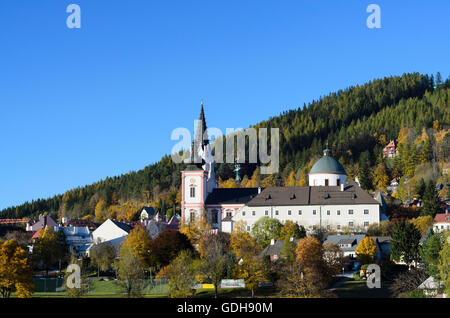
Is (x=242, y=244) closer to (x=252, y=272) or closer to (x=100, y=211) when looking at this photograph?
(x=252, y=272)

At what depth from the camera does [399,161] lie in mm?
147750

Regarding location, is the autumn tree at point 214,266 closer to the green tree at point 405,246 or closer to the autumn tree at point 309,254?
the autumn tree at point 309,254

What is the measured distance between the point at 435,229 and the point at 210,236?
26.5 meters

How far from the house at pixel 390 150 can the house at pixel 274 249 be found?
8484 cm

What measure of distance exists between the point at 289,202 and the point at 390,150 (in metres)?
77.4

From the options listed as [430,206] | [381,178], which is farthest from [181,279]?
[381,178]

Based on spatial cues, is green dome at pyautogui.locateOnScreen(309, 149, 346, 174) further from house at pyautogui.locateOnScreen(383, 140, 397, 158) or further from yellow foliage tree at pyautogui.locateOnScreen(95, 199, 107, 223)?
yellow foliage tree at pyautogui.locateOnScreen(95, 199, 107, 223)

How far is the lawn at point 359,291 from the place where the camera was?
6181 centimetres

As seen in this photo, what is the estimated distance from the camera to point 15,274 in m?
66.2

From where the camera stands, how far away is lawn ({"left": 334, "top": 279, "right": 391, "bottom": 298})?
61.8 meters

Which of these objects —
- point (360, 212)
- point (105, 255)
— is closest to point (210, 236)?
point (105, 255)

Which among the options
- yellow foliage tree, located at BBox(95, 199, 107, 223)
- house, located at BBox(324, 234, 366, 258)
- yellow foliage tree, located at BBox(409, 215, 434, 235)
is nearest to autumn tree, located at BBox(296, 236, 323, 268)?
house, located at BBox(324, 234, 366, 258)
